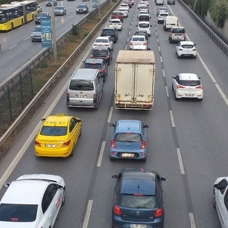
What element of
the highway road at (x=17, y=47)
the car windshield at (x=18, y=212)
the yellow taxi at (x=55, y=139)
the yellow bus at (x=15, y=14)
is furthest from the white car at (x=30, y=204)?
the yellow bus at (x=15, y=14)

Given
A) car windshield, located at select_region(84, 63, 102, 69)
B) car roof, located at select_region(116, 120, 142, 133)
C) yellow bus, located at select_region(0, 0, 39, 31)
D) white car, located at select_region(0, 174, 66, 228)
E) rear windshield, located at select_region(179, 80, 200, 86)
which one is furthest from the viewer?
yellow bus, located at select_region(0, 0, 39, 31)

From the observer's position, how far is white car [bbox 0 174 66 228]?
11.1m

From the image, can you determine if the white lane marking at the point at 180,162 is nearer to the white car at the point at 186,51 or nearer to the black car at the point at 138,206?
the black car at the point at 138,206

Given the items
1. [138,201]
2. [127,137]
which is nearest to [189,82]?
[127,137]

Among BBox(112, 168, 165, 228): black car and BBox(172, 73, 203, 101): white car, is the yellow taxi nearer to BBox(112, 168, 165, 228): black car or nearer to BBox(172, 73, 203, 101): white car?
BBox(112, 168, 165, 228): black car

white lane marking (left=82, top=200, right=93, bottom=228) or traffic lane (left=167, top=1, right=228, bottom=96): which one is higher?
white lane marking (left=82, top=200, right=93, bottom=228)

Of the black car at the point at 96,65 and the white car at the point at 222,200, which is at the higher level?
Answer: the white car at the point at 222,200

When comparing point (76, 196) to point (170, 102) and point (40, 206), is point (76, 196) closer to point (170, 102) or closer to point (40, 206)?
point (40, 206)

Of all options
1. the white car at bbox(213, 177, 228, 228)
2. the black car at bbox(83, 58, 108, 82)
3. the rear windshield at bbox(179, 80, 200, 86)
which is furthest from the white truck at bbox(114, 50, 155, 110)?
the white car at bbox(213, 177, 228, 228)

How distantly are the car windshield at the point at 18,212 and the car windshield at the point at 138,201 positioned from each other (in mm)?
2353

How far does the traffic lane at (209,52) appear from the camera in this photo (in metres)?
31.6

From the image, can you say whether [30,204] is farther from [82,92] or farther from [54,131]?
[82,92]

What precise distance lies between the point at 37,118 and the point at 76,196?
8491 mm

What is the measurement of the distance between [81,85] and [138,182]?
11307mm
